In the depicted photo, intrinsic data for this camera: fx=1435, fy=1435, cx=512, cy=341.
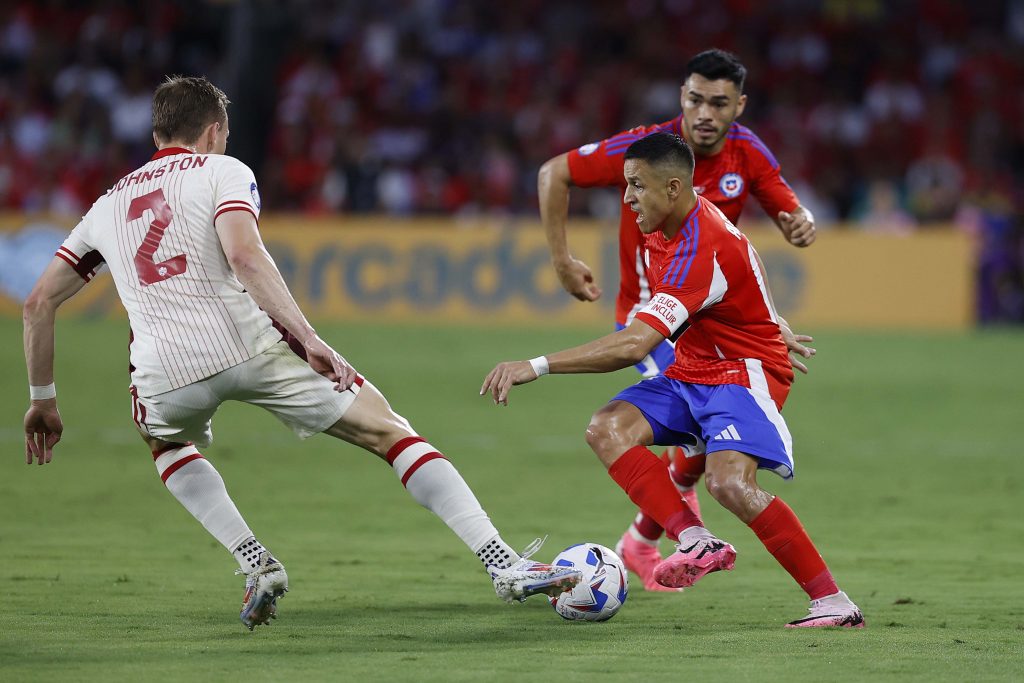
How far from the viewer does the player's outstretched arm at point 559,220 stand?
6.89 meters

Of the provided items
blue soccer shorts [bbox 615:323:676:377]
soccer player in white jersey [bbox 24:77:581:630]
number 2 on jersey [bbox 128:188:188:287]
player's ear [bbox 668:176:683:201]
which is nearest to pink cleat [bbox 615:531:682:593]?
blue soccer shorts [bbox 615:323:676:377]

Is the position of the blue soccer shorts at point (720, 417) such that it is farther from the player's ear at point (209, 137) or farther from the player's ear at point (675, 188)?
the player's ear at point (209, 137)

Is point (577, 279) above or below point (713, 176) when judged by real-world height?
below

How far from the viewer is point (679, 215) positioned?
561 centimetres

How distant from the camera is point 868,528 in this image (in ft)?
25.3

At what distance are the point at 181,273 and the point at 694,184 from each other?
8.95 feet

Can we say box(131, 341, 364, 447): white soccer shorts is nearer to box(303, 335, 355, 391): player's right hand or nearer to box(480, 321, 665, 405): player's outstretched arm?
box(303, 335, 355, 391): player's right hand

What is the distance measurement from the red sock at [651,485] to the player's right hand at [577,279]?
1.34 m

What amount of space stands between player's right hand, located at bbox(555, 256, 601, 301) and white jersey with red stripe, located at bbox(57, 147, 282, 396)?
1.99 m

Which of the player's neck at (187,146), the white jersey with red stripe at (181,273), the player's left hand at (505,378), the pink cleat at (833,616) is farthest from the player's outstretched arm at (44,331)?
the pink cleat at (833,616)

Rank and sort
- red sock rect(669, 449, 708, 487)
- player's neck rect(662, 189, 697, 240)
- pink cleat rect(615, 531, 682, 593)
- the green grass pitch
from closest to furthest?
the green grass pitch < player's neck rect(662, 189, 697, 240) < pink cleat rect(615, 531, 682, 593) < red sock rect(669, 449, 708, 487)

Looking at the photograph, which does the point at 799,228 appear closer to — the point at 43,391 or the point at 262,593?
the point at 262,593

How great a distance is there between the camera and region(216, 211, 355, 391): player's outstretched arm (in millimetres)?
Answer: 4938

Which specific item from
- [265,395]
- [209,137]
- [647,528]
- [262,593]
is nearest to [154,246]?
[209,137]
